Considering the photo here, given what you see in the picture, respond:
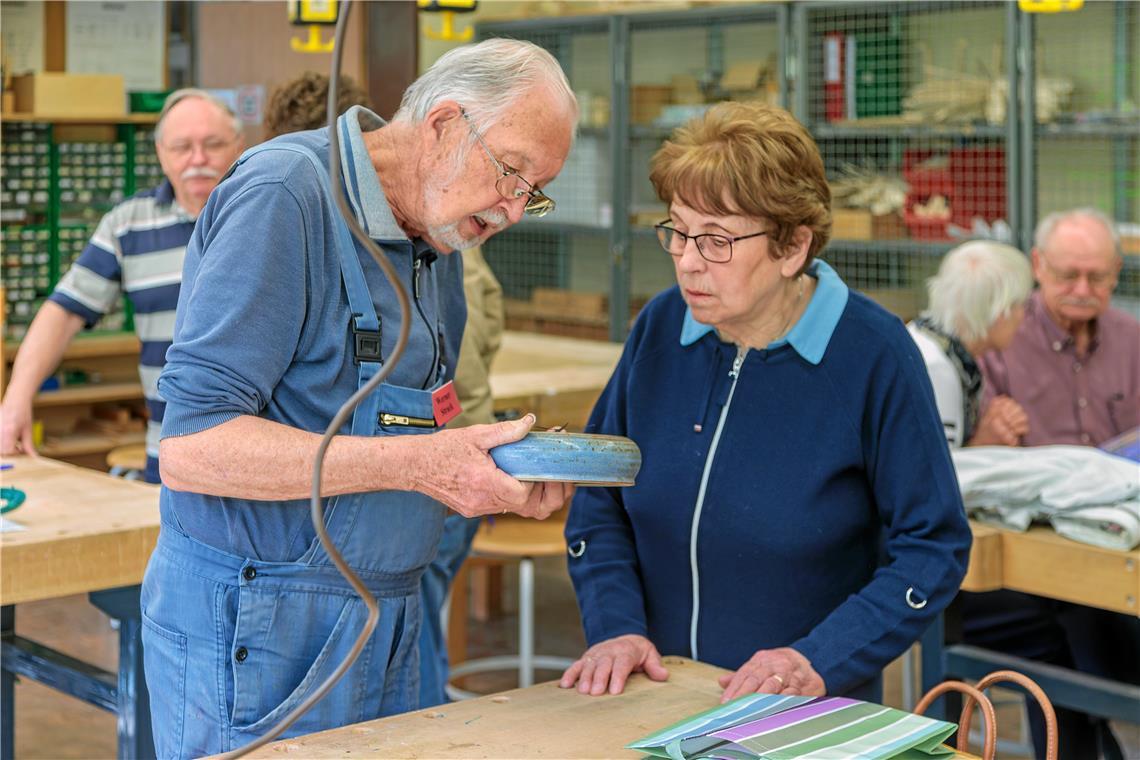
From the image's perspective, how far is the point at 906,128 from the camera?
6375 mm

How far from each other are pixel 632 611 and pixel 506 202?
0.70 metres

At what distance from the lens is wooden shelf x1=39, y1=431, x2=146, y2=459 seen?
581 cm

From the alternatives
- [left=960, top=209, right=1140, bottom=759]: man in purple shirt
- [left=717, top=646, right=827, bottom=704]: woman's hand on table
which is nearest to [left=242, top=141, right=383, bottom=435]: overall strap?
[left=717, top=646, right=827, bottom=704]: woman's hand on table

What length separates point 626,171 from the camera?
7.51 meters

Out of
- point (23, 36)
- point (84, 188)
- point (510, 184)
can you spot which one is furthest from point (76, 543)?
point (23, 36)

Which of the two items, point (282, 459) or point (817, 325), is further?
point (817, 325)

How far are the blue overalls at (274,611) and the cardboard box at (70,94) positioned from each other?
4515 mm

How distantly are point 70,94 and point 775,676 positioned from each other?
4884 mm

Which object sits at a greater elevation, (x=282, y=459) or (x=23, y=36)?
(x=23, y=36)

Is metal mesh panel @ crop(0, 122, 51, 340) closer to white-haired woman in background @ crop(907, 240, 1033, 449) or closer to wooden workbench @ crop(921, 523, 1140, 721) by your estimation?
white-haired woman in background @ crop(907, 240, 1033, 449)

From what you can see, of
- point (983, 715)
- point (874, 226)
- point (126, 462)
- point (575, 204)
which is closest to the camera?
point (983, 715)

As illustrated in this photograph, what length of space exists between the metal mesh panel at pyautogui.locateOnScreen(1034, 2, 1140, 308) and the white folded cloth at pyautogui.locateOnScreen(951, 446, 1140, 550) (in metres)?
3.19

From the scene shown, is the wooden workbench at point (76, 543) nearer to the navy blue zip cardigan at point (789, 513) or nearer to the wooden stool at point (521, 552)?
the navy blue zip cardigan at point (789, 513)

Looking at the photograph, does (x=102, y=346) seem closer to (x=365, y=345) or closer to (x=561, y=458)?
(x=365, y=345)
